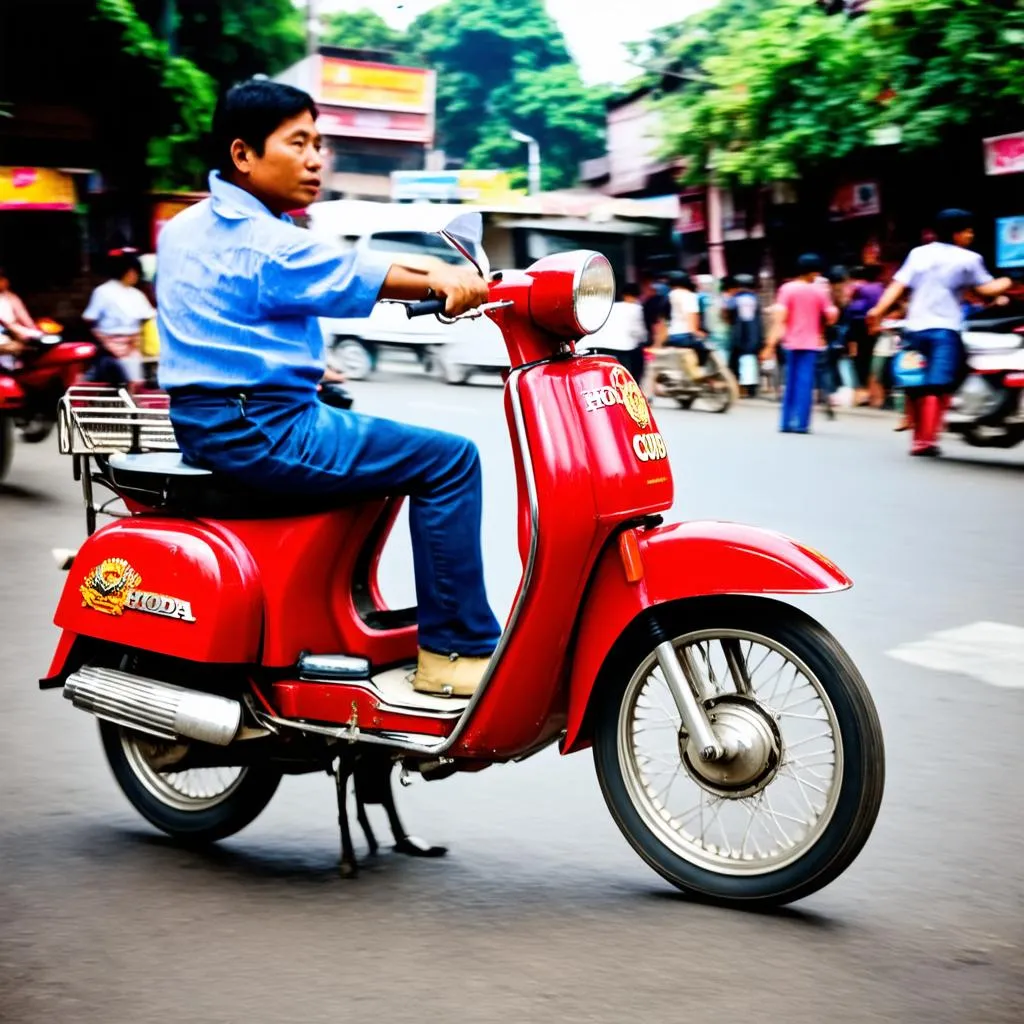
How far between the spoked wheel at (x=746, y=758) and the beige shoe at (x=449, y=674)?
0.94 ft

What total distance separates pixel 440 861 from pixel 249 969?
0.76m

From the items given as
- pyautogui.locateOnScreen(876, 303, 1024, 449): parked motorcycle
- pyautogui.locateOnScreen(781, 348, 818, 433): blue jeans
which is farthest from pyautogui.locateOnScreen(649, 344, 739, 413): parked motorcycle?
pyautogui.locateOnScreen(876, 303, 1024, 449): parked motorcycle

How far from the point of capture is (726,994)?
2771mm

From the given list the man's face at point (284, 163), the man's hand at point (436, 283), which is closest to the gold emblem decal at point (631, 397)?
the man's hand at point (436, 283)

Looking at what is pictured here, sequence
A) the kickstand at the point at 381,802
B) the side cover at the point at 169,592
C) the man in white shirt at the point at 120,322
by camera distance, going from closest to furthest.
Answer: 1. the side cover at the point at 169,592
2. the kickstand at the point at 381,802
3. the man in white shirt at the point at 120,322

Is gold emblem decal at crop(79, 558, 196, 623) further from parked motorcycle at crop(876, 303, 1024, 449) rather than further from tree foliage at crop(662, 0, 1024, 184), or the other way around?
tree foliage at crop(662, 0, 1024, 184)

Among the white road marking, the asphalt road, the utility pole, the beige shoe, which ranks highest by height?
the utility pole

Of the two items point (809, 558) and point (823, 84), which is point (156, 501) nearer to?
point (809, 558)

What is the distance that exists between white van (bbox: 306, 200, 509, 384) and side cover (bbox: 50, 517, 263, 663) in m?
15.3

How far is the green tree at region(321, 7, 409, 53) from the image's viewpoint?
197 feet

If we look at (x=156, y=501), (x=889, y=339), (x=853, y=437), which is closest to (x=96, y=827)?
(x=156, y=501)

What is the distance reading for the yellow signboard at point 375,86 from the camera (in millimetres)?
45312

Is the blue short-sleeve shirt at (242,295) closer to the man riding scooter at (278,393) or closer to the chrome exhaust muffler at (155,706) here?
the man riding scooter at (278,393)

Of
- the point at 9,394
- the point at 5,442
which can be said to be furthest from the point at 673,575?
the point at 5,442
